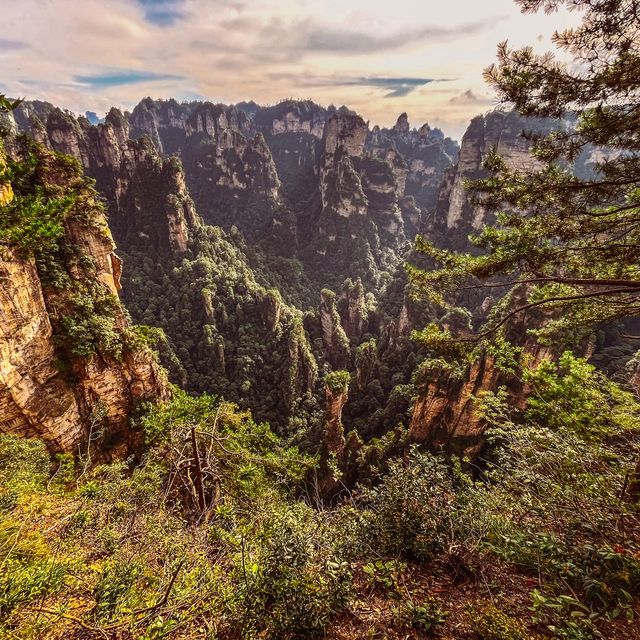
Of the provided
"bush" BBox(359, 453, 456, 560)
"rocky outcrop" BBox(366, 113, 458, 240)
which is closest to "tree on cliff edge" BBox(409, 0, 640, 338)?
"bush" BBox(359, 453, 456, 560)

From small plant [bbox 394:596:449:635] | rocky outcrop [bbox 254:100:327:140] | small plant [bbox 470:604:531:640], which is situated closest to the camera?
small plant [bbox 470:604:531:640]

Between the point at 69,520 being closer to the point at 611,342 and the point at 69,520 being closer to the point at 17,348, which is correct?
the point at 17,348

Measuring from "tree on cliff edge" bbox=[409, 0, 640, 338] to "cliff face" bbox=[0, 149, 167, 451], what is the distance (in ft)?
45.6

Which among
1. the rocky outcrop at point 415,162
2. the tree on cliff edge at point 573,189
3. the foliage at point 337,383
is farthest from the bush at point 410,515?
the rocky outcrop at point 415,162

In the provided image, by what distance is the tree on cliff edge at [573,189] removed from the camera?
16.5ft

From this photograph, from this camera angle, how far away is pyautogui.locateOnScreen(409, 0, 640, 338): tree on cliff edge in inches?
198

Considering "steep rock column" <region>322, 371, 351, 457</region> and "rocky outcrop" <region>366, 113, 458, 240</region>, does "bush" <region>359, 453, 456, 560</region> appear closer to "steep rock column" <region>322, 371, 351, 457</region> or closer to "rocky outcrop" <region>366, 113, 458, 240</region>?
"steep rock column" <region>322, 371, 351, 457</region>

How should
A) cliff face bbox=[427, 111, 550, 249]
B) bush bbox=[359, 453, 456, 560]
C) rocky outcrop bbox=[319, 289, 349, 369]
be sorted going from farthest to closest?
cliff face bbox=[427, 111, 550, 249]
rocky outcrop bbox=[319, 289, 349, 369]
bush bbox=[359, 453, 456, 560]

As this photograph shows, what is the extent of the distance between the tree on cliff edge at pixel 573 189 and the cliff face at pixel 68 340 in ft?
45.6

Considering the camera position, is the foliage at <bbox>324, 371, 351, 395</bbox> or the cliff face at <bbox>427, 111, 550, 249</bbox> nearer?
the foliage at <bbox>324, 371, 351, 395</bbox>

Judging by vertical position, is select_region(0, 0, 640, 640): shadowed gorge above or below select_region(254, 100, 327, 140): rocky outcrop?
below

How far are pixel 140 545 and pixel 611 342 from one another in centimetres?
5041

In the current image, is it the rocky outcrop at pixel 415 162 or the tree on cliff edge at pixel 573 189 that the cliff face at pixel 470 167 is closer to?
the rocky outcrop at pixel 415 162

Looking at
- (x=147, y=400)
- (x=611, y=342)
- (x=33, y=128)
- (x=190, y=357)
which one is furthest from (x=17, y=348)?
(x=33, y=128)
